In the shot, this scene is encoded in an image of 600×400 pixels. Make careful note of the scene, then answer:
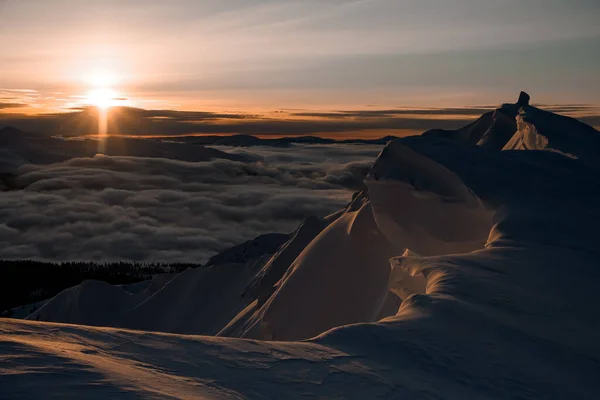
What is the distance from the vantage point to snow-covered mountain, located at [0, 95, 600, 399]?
305 inches

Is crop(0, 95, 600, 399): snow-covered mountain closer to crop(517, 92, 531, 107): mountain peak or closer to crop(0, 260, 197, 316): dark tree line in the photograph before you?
crop(517, 92, 531, 107): mountain peak

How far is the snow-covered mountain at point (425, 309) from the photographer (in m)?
7.73

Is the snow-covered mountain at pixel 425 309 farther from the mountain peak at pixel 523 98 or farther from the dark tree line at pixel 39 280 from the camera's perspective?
the dark tree line at pixel 39 280

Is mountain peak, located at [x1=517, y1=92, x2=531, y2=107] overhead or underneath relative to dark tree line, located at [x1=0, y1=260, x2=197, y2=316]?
overhead

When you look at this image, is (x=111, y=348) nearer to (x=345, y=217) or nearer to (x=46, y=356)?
(x=46, y=356)

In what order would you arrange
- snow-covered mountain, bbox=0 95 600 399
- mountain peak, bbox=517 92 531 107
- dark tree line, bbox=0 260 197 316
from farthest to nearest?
1. dark tree line, bbox=0 260 197 316
2. mountain peak, bbox=517 92 531 107
3. snow-covered mountain, bbox=0 95 600 399

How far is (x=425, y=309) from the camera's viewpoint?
1151 centimetres

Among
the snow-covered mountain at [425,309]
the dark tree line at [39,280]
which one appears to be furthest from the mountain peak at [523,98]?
the dark tree line at [39,280]

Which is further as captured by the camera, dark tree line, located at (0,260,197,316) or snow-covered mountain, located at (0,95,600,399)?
dark tree line, located at (0,260,197,316)

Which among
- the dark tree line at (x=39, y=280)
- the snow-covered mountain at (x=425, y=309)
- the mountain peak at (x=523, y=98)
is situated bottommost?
the dark tree line at (x=39, y=280)

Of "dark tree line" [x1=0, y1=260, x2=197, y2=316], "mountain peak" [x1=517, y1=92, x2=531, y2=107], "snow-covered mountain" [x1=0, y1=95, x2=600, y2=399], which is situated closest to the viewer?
"snow-covered mountain" [x1=0, y1=95, x2=600, y2=399]

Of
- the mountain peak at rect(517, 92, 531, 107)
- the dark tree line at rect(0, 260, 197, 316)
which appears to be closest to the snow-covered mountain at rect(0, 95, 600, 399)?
the mountain peak at rect(517, 92, 531, 107)

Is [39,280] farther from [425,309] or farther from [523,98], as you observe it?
[425,309]

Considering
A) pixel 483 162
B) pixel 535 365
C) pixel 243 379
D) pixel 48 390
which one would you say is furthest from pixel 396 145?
pixel 48 390
